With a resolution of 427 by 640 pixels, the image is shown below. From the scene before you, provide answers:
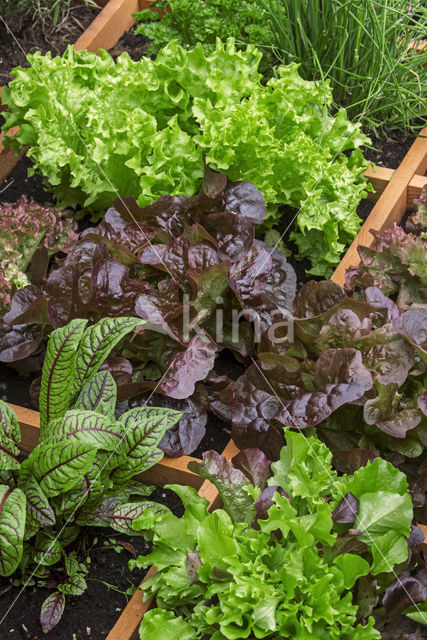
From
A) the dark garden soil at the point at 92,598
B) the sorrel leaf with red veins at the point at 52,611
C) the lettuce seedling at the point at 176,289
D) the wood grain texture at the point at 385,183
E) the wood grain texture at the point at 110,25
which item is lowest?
the wood grain texture at the point at 385,183

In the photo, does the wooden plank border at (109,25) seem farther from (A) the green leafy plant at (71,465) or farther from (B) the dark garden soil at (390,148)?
Result: (A) the green leafy plant at (71,465)

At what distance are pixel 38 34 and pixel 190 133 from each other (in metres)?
1.26

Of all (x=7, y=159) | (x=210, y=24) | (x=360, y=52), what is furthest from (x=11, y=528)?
(x=360, y=52)

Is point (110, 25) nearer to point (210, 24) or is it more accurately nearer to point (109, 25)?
point (109, 25)

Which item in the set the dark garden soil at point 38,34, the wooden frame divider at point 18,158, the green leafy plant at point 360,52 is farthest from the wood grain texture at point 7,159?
the green leafy plant at point 360,52

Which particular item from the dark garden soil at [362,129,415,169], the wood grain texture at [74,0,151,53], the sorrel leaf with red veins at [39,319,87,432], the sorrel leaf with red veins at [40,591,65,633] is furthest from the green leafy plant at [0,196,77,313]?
the dark garden soil at [362,129,415,169]

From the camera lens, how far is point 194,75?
2.76m

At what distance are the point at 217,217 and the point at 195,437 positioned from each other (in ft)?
2.31

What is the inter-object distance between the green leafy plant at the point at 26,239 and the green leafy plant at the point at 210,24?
39.1 inches

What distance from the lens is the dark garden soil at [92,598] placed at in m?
2.01

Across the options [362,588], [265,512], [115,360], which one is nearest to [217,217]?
[115,360]

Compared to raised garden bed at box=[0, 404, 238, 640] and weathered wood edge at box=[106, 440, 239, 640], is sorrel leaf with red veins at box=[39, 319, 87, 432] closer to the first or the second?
raised garden bed at box=[0, 404, 238, 640]

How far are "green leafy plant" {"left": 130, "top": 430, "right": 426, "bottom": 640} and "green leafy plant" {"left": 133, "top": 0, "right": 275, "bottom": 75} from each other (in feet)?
6.24

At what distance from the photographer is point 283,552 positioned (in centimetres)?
178
